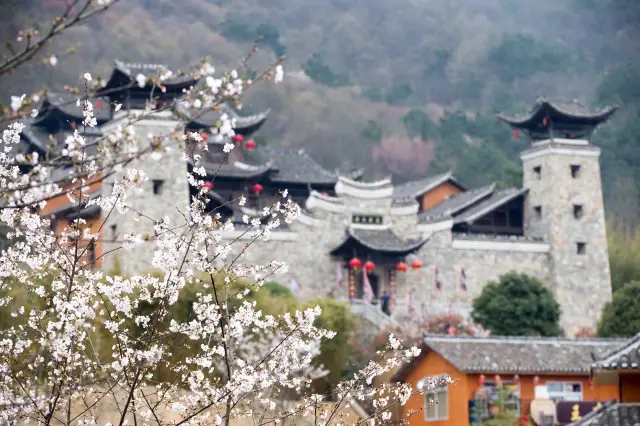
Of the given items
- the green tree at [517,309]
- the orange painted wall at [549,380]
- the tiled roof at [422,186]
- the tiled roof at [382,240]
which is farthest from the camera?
the tiled roof at [422,186]

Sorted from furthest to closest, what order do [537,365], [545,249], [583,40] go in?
[583,40]
[545,249]
[537,365]

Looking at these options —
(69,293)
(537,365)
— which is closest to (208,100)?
(69,293)

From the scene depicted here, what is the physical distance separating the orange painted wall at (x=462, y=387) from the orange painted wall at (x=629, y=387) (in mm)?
8148

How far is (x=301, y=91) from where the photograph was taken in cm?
6956

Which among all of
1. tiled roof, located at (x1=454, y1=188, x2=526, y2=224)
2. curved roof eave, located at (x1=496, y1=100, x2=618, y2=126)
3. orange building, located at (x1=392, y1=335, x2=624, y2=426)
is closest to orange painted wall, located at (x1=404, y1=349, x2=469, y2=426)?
orange building, located at (x1=392, y1=335, x2=624, y2=426)

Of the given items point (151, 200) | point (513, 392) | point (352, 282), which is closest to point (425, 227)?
point (352, 282)

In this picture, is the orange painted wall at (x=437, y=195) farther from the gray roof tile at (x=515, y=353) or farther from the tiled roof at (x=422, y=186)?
→ the gray roof tile at (x=515, y=353)

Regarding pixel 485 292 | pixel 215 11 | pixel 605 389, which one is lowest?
pixel 605 389

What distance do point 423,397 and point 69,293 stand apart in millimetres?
18576

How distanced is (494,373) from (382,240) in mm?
13798

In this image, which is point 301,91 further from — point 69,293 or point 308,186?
point 69,293

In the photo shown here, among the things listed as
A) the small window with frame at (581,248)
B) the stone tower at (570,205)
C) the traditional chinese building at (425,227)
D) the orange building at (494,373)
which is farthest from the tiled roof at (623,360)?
the small window with frame at (581,248)

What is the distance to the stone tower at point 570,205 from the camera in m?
39.0

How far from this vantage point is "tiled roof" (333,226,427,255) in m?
36.5
